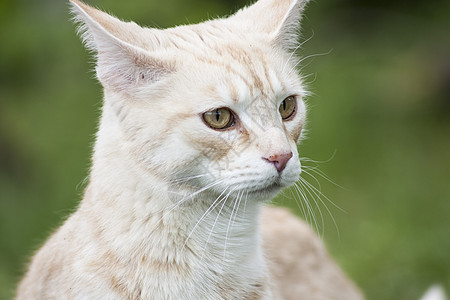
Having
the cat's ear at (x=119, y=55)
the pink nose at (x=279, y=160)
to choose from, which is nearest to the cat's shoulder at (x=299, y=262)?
the pink nose at (x=279, y=160)

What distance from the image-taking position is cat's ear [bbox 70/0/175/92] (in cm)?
272

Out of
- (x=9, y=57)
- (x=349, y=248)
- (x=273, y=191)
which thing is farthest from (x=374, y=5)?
(x=273, y=191)

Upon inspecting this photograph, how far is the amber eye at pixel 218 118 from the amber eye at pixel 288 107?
0.28m

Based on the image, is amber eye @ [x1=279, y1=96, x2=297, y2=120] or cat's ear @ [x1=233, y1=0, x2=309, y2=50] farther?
cat's ear @ [x1=233, y1=0, x2=309, y2=50]

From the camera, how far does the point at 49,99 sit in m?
6.93

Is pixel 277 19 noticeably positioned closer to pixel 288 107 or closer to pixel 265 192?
pixel 288 107

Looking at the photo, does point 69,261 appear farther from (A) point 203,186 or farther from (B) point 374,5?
(B) point 374,5

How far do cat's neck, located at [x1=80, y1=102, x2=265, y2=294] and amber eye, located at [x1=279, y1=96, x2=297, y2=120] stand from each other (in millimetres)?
374

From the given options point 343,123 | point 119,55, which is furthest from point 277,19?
point 343,123

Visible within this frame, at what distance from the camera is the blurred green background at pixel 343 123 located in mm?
6008

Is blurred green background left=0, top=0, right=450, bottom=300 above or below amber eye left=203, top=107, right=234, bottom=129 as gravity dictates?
below

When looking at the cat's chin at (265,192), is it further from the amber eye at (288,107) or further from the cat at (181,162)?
the amber eye at (288,107)

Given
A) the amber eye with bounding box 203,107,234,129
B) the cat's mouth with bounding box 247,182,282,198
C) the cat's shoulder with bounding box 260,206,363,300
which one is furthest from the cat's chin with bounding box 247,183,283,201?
the cat's shoulder with bounding box 260,206,363,300

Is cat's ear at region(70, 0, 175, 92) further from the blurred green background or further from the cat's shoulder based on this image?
the blurred green background
